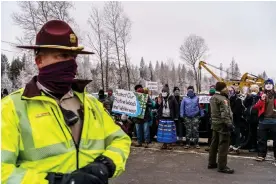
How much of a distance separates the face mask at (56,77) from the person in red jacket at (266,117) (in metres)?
6.22

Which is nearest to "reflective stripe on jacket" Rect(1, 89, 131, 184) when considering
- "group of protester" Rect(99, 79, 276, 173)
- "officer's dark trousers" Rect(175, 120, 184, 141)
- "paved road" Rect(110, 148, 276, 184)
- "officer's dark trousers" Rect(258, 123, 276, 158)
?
"group of protester" Rect(99, 79, 276, 173)

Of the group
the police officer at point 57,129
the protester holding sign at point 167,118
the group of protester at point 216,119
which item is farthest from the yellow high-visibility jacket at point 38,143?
the protester holding sign at point 167,118

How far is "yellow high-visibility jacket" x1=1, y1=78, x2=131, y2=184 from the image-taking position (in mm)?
1477

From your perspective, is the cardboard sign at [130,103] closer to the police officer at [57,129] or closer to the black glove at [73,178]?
the police officer at [57,129]

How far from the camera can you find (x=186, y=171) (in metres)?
6.18

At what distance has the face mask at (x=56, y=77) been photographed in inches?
69.1

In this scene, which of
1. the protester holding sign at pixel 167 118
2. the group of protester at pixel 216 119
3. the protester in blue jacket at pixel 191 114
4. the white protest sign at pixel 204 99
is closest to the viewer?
the group of protester at pixel 216 119

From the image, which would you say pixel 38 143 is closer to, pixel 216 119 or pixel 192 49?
pixel 216 119

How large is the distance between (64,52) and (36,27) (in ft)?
72.4

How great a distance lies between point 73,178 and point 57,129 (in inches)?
12.4

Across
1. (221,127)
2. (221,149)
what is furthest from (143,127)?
(221,149)

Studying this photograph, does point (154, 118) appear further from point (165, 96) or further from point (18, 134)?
point (18, 134)

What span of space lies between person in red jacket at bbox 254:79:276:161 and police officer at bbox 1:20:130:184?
5859 millimetres

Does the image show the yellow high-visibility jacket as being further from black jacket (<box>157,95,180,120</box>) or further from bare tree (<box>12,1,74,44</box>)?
bare tree (<box>12,1,74,44</box>)
